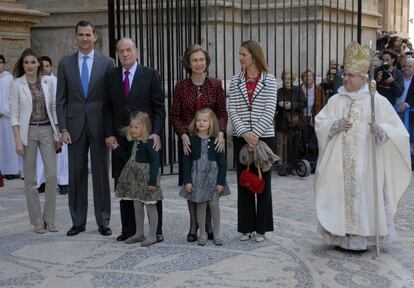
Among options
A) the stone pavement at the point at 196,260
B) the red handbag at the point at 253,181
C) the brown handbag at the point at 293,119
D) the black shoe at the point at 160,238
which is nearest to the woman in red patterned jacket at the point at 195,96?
the black shoe at the point at 160,238

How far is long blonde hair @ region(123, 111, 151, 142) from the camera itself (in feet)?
20.9

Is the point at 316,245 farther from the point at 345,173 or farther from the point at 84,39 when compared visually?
the point at 84,39

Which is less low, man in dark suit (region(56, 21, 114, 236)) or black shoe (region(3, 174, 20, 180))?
man in dark suit (region(56, 21, 114, 236))

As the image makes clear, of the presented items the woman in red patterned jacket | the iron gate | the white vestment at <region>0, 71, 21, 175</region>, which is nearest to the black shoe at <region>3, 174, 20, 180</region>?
the white vestment at <region>0, 71, 21, 175</region>

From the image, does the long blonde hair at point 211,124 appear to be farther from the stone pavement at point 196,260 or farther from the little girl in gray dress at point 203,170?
the stone pavement at point 196,260

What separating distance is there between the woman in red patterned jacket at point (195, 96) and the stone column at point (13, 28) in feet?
18.7

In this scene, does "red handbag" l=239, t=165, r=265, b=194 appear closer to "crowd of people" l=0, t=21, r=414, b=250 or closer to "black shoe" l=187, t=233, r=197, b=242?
"crowd of people" l=0, t=21, r=414, b=250

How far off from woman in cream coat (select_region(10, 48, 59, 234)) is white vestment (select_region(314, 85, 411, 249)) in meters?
2.64

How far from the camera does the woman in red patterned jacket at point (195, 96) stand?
649 centimetres

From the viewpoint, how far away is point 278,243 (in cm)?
653

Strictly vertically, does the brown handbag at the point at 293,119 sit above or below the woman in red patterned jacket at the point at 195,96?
below

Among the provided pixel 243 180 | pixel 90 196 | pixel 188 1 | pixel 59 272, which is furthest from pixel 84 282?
pixel 188 1

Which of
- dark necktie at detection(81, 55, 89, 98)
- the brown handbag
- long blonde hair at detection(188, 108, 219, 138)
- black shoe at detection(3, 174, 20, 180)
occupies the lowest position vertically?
black shoe at detection(3, 174, 20, 180)

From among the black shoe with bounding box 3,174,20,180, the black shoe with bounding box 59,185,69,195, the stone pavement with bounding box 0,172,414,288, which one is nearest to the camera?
the stone pavement with bounding box 0,172,414,288
